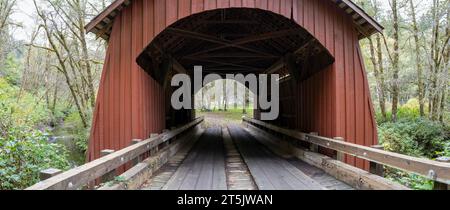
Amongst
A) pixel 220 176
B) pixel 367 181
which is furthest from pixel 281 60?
pixel 367 181

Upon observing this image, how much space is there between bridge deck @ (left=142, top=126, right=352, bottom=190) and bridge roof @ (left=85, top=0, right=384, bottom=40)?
3068 millimetres

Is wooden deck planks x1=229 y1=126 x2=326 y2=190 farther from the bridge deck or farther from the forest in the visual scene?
the forest

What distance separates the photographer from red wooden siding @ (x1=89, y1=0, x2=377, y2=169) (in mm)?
6254

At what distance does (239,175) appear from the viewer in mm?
5605

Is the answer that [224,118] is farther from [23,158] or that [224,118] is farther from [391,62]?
[23,158]

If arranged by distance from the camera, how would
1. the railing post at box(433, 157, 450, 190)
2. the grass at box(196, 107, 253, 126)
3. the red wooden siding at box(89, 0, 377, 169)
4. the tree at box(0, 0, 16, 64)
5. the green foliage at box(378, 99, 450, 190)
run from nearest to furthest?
1. the railing post at box(433, 157, 450, 190)
2. the red wooden siding at box(89, 0, 377, 169)
3. the green foliage at box(378, 99, 450, 190)
4. the tree at box(0, 0, 16, 64)
5. the grass at box(196, 107, 253, 126)

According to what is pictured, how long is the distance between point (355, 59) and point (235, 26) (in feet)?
13.2

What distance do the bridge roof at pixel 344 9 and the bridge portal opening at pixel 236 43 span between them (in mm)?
842

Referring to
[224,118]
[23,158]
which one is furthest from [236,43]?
[224,118]

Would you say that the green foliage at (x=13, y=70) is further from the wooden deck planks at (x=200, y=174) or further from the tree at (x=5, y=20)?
the wooden deck planks at (x=200, y=174)

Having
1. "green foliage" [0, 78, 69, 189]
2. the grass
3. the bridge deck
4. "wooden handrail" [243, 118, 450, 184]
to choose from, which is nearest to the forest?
"green foliage" [0, 78, 69, 189]

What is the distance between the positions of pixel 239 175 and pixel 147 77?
2993 millimetres

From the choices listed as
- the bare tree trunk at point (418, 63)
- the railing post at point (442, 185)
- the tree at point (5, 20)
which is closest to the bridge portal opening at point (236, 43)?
the railing post at point (442, 185)

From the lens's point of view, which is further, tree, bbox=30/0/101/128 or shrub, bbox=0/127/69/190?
Result: tree, bbox=30/0/101/128
